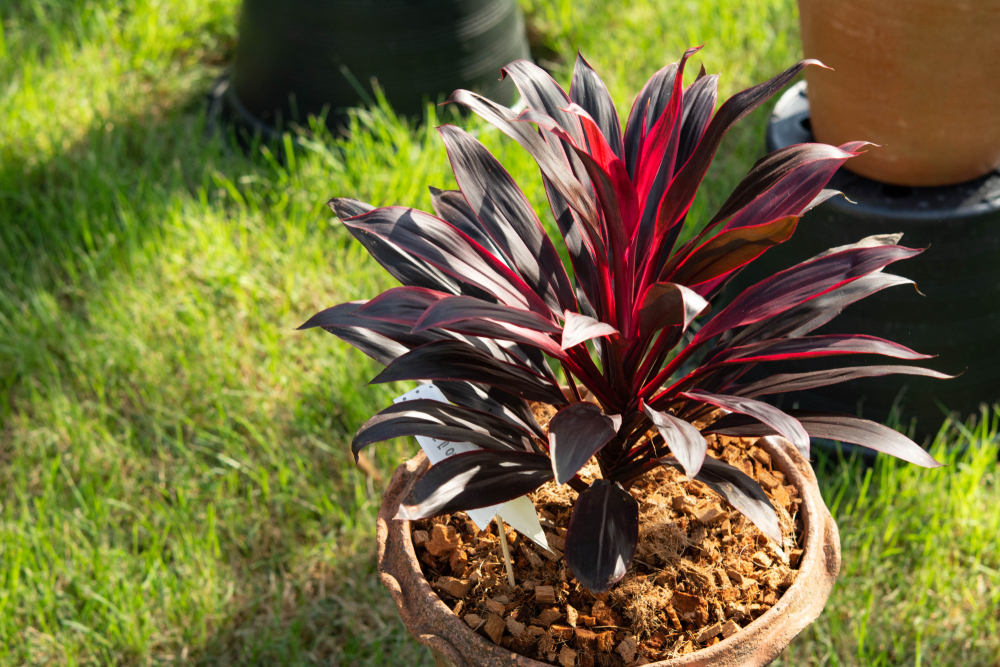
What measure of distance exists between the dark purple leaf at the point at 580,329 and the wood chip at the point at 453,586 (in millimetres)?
474

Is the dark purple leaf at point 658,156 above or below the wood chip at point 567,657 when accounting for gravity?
above

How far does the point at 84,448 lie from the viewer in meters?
1.95

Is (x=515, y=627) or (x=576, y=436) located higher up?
(x=576, y=436)

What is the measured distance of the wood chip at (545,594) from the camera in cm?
116

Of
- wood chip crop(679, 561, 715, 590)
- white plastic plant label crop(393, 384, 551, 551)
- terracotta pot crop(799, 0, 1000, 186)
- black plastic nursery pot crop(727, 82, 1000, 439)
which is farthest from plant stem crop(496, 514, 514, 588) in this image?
terracotta pot crop(799, 0, 1000, 186)

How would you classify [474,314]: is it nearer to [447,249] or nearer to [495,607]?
[447,249]

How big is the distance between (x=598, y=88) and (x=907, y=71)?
2.46 ft

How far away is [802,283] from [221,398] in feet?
4.63

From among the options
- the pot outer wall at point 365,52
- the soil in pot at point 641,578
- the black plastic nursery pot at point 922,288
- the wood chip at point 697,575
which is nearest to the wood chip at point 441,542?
the soil in pot at point 641,578

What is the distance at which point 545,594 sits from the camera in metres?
1.16

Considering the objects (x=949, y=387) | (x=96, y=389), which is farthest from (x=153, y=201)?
(x=949, y=387)

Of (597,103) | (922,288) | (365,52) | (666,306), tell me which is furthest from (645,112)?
(365,52)

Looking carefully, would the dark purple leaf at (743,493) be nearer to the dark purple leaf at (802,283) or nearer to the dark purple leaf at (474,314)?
the dark purple leaf at (802,283)

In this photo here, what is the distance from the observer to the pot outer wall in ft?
8.04
